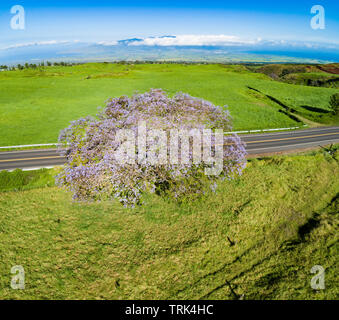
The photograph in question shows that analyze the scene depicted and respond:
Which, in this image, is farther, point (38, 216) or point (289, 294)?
point (38, 216)

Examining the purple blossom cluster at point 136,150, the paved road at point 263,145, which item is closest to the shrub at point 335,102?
the paved road at point 263,145

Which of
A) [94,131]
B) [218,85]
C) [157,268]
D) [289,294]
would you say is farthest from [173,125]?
[218,85]

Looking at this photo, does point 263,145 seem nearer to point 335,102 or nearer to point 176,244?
point 176,244

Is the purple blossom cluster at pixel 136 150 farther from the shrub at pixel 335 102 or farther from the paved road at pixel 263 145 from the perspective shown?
the shrub at pixel 335 102

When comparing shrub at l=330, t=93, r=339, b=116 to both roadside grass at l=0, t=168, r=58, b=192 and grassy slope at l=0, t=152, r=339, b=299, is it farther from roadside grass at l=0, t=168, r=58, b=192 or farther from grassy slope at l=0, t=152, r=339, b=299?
roadside grass at l=0, t=168, r=58, b=192

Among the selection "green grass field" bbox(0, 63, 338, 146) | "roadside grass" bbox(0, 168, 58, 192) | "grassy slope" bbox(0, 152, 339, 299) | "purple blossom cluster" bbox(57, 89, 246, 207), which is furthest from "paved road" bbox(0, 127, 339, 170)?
"purple blossom cluster" bbox(57, 89, 246, 207)

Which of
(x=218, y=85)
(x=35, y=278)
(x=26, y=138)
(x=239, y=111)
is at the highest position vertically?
(x=218, y=85)
